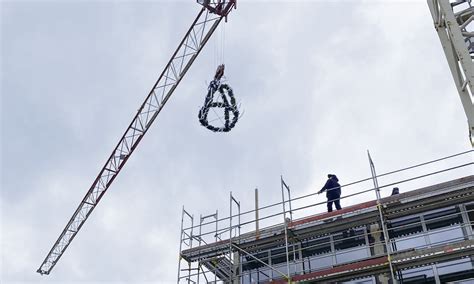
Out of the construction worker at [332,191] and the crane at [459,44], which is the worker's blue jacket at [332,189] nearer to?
the construction worker at [332,191]

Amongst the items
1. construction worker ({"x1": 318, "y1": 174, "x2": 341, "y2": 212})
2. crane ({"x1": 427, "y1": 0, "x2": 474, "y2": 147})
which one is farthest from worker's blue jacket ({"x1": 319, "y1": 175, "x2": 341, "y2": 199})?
crane ({"x1": 427, "y1": 0, "x2": 474, "y2": 147})

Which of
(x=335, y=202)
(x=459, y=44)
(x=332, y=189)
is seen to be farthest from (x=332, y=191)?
(x=459, y=44)

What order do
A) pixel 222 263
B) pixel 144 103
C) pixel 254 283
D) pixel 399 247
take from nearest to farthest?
pixel 399 247, pixel 254 283, pixel 222 263, pixel 144 103

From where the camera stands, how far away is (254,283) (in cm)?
1617

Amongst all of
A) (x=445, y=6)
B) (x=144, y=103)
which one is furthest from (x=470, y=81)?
(x=144, y=103)

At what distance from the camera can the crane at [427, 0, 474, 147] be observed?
7.77 meters

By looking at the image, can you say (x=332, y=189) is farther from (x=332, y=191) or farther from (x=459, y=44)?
(x=459, y=44)

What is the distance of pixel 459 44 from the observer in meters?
8.12

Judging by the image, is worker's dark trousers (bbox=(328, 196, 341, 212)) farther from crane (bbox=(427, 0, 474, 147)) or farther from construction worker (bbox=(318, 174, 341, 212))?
crane (bbox=(427, 0, 474, 147))

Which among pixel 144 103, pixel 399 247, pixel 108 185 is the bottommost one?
pixel 399 247

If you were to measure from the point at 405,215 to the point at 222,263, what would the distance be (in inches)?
257

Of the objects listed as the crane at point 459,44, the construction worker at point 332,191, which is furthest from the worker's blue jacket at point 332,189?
the crane at point 459,44

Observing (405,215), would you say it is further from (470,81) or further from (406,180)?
(470,81)

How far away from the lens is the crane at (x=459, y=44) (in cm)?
777
